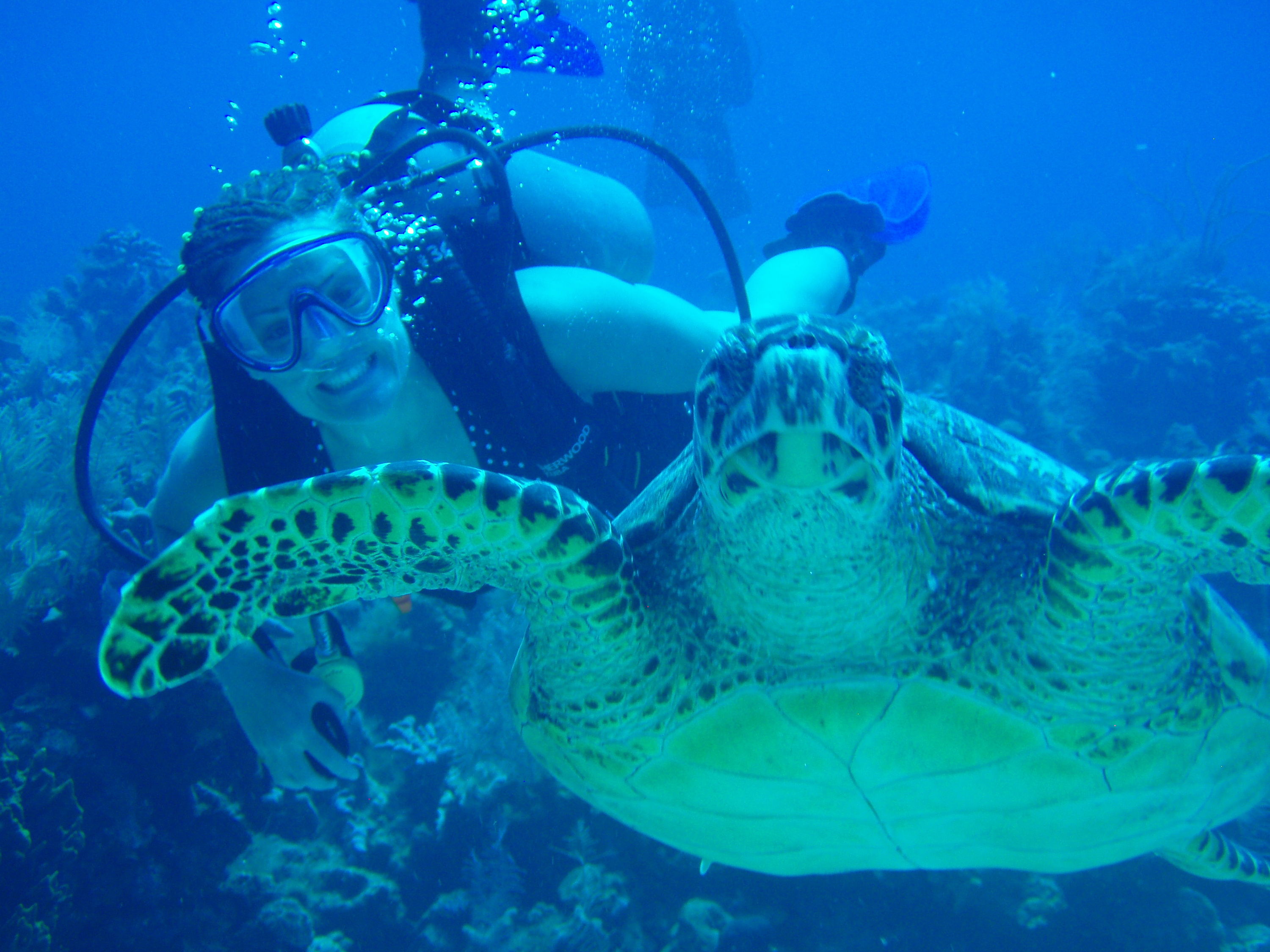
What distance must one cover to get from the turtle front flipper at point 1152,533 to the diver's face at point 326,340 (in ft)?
6.58

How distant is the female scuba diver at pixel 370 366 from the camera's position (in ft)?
6.88

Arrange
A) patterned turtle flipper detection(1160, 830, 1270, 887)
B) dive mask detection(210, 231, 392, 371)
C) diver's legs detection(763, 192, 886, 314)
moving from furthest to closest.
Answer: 1. diver's legs detection(763, 192, 886, 314)
2. patterned turtle flipper detection(1160, 830, 1270, 887)
3. dive mask detection(210, 231, 392, 371)

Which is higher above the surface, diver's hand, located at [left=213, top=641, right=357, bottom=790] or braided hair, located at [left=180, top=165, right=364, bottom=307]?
braided hair, located at [left=180, top=165, right=364, bottom=307]

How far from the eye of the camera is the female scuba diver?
6.88 ft

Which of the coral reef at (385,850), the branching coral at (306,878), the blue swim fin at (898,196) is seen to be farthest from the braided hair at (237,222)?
the blue swim fin at (898,196)

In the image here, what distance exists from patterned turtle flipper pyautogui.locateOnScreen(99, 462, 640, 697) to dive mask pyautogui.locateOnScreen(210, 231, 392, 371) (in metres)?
0.90

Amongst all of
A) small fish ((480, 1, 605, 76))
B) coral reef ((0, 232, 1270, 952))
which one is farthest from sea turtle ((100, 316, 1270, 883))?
small fish ((480, 1, 605, 76))

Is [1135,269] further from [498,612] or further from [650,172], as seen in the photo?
[498,612]

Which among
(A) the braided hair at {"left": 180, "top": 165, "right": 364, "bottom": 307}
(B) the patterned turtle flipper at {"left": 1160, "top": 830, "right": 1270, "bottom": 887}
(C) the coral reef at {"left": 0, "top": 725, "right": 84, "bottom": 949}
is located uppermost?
(A) the braided hair at {"left": 180, "top": 165, "right": 364, "bottom": 307}

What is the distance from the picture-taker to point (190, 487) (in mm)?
2613

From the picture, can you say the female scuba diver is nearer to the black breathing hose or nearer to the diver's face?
the diver's face

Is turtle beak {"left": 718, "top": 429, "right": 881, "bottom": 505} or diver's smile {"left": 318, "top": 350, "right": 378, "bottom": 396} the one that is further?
diver's smile {"left": 318, "top": 350, "right": 378, "bottom": 396}

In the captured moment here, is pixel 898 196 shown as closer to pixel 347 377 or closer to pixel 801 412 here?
pixel 347 377

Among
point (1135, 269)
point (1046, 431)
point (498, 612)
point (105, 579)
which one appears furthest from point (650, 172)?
point (105, 579)
